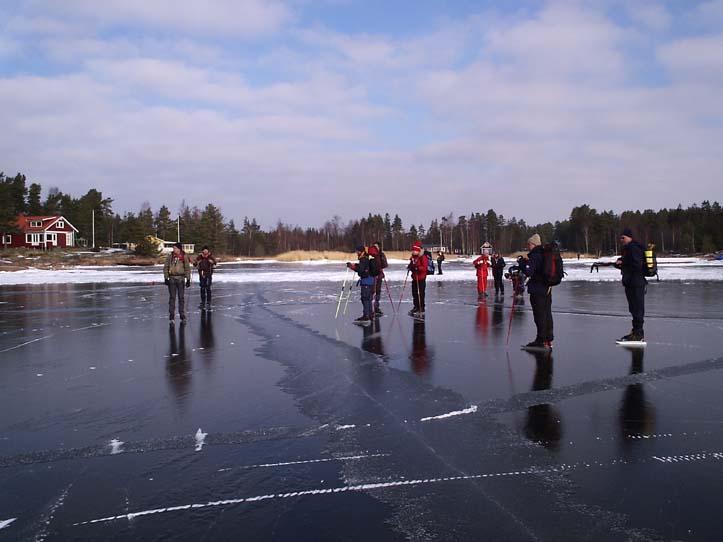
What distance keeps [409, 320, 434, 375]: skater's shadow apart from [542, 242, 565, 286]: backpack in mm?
2328

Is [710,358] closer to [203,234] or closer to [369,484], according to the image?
[369,484]

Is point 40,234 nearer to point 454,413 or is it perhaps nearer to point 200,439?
point 200,439

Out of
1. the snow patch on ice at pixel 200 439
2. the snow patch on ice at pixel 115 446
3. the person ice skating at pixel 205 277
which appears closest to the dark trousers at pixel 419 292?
the person ice skating at pixel 205 277

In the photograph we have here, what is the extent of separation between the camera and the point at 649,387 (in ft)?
22.1

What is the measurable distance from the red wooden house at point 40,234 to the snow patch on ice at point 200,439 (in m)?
91.9

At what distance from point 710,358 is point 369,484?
6661mm

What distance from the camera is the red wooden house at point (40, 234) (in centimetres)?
8756

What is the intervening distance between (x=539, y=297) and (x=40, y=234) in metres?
96.2

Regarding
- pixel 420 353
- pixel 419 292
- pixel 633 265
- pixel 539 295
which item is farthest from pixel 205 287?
pixel 633 265

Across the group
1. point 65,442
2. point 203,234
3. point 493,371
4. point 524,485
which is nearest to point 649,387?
point 493,371

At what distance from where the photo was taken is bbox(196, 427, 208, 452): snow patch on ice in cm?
486

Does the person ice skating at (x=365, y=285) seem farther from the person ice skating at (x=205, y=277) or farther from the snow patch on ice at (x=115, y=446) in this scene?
the snow patch on ice at (x=115, y=446)

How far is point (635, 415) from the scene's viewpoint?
562 centimetres

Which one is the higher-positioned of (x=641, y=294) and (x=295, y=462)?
(x=641, y=294)
